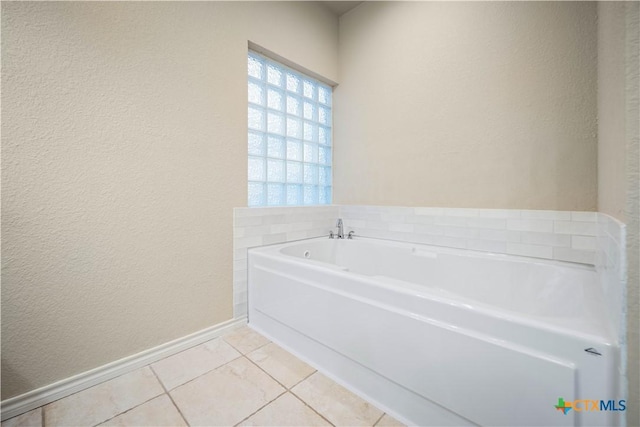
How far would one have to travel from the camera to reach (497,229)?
1727 mm

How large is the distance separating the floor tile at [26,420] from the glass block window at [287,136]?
1499 millimetres

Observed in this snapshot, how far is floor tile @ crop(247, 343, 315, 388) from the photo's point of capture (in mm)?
1343

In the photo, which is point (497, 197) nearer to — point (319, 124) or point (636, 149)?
point (636, 149)

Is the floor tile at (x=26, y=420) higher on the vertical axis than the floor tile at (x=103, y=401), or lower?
lower

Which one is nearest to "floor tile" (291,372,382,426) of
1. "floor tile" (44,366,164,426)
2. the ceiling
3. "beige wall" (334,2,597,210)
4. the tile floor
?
the tile floor

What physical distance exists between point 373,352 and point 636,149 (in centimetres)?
106

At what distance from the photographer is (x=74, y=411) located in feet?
3.75

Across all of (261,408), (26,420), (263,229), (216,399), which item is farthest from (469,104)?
(26,420)

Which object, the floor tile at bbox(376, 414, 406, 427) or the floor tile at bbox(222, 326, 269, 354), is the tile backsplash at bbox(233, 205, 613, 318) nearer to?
the floor tile at bbox(222, 326, 269, 354)

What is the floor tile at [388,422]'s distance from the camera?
41.3 inches

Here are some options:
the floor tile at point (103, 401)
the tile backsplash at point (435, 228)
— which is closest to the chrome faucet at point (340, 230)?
the tile backsplash at point (435, 228)

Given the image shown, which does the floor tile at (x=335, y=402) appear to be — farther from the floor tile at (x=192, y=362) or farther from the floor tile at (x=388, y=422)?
the floor tile at (x=192, y=362)

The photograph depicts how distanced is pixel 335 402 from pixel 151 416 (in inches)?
30.7

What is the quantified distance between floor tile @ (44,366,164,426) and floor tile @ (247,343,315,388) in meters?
0.49
